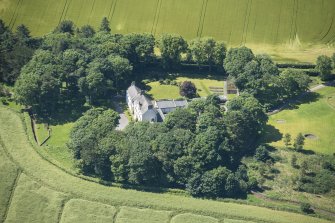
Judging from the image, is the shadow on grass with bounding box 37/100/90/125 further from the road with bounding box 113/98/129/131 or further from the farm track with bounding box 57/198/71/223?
the farm track with bounding box 57/198/71/223

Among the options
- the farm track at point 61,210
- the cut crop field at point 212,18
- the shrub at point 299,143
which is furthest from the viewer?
the cut crop field at point 212,18

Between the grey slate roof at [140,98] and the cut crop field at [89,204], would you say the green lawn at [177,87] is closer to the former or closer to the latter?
the grey slate roof at [140,98]

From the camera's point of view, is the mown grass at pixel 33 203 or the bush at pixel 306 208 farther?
the bush at pixel 306 208

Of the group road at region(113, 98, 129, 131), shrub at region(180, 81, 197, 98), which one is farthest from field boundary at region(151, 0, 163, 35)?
road at region(113, 98, 129, 131)

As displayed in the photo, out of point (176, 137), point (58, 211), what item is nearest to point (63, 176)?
point (58, 211)

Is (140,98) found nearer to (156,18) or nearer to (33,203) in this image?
(33,203)

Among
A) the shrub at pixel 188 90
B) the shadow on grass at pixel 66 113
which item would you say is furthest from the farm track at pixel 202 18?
the shadow on grass at pixel 66 113
